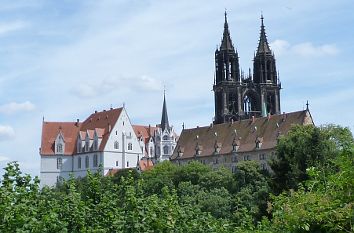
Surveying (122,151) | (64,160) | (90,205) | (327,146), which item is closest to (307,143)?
(327,146)

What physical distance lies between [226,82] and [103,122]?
19457 millimetres

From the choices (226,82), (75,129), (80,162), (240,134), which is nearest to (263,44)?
(226,82)

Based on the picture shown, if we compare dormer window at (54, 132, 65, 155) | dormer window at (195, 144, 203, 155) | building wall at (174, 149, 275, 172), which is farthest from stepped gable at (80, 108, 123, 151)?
dormer window at (195, 144, 203, 155)

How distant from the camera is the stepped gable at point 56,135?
316ft

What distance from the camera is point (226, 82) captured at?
315ft

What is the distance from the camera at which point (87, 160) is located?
94.6m

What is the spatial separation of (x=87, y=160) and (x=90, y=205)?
8581 centimetres

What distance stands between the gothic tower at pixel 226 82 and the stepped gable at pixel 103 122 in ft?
48.9

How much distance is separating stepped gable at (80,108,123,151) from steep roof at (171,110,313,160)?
1044 cm

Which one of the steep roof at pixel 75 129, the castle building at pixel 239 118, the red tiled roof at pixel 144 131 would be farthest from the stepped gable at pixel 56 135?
the castle building at pixel 239 118

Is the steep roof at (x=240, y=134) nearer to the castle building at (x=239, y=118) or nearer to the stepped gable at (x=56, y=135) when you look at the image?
the castle building at (x=239, y=118)

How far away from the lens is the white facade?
304 feet

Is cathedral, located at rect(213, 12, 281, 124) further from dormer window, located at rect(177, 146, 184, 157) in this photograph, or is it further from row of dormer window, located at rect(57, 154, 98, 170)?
row of dormer window, located at rect(57, 154, 98, 170)

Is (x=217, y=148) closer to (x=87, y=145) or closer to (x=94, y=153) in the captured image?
(x=94, y=153)
